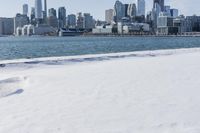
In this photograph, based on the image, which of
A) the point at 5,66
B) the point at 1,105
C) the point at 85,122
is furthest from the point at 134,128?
the point at 5,66

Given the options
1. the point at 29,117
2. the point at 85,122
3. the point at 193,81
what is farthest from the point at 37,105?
the point at 193,81

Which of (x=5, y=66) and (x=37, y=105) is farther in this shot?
(x=5, y=66)

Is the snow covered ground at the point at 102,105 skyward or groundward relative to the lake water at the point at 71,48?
skyward

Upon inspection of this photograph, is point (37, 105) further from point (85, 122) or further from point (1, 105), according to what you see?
point (85, 122)

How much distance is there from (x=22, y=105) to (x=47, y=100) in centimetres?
73

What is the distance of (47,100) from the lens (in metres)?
9.85

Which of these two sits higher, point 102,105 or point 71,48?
point 102,105

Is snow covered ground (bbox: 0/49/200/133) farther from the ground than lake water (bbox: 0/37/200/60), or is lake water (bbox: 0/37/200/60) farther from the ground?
snow covered ground (bbox: 0/49/200/133)

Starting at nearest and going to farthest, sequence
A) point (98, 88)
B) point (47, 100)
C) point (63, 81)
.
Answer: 1. point (47, 100)
2. point (98, 88)
3. point (63, 81)

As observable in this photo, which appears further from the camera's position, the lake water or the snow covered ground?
the lake water

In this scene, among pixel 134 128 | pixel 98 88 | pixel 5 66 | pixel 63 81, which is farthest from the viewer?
pixel 5 66

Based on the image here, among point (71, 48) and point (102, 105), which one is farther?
point (71, 48)

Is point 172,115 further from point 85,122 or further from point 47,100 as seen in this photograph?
point 47,100

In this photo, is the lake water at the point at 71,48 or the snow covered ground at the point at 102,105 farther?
the lake water at the point at 71,48
